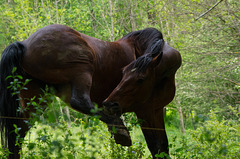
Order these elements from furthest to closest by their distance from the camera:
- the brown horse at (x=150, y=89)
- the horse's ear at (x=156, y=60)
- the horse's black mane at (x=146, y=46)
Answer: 1. the horse's ear at (x=156, y=60)
2. the horse's black mane at (x=146, y=46)
3. the brown horse at (x=150, y=89)

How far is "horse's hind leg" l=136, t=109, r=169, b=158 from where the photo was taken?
4.06m

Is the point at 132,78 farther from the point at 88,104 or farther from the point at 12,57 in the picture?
the point at 12,57

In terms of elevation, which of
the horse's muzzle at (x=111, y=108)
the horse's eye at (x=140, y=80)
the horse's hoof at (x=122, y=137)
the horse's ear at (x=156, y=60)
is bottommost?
the horse's hoof at (x=122, y=137)

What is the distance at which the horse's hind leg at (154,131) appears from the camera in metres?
4.06

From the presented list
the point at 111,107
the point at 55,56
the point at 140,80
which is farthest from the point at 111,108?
the point at 55,56

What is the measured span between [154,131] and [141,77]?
100cm

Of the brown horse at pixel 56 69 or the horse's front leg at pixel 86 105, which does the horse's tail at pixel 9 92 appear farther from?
the horse's front leg at pixel 86 105

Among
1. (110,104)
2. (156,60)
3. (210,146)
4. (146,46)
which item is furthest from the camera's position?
(146,46)

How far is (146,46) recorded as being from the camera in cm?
408

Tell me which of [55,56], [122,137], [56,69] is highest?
[55,56]

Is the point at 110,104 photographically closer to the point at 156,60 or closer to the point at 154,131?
the point at 156,60

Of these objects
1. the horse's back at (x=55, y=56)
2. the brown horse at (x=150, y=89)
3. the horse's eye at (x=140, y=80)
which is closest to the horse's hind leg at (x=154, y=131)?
the brown horse at (x=150, y=89)

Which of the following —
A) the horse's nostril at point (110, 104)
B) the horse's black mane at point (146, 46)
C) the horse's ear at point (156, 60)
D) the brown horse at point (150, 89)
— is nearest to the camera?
the horse's nostril at point (110, 104)

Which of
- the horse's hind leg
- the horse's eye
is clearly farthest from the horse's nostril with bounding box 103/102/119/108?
the horse's hind leg
